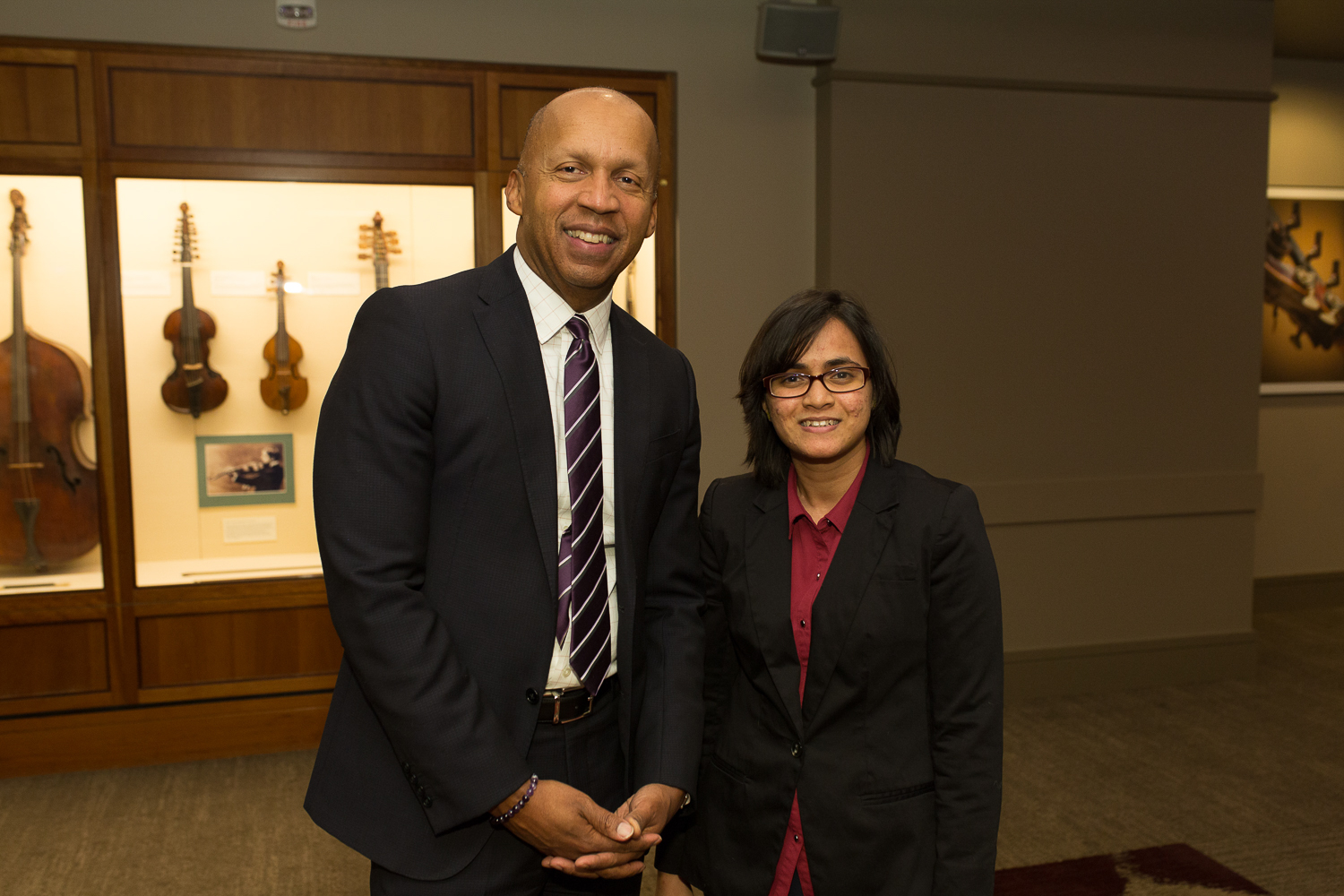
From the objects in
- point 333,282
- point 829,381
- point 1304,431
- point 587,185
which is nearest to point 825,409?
point 829,381

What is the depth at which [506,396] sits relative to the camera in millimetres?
1333

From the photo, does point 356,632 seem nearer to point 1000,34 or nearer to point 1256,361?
point 1000,34

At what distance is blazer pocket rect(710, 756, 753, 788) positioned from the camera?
1.54 metres

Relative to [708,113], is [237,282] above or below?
below

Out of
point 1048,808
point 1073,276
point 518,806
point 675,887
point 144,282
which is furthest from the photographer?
point 1073,276

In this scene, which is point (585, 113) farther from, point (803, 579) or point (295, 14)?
point (295, 14)

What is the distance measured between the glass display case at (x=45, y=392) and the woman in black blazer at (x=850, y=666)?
3126 millimetres

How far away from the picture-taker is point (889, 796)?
147cm

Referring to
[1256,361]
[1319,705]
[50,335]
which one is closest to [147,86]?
[50,335]

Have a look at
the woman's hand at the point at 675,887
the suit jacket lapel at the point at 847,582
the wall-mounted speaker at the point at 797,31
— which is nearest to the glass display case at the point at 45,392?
the wall-mounted speaker at the point at 797,31

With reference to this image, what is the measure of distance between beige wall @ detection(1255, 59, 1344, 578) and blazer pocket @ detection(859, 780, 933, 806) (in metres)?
5.30

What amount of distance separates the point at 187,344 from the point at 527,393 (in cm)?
300

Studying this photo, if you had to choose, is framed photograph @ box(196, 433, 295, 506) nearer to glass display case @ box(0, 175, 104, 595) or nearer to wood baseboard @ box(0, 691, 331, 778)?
glass display case @ box(0, 175, 104, 595)

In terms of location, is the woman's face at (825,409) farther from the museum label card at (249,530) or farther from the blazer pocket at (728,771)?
the museum label card at (249,530)
